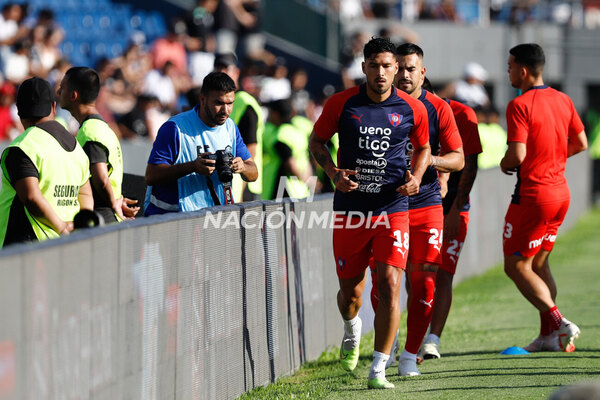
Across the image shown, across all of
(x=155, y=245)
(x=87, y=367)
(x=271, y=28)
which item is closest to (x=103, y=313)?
(x=87, y=367)

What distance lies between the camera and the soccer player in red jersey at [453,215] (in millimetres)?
8633

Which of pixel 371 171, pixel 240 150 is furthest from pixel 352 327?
pixel 240 150

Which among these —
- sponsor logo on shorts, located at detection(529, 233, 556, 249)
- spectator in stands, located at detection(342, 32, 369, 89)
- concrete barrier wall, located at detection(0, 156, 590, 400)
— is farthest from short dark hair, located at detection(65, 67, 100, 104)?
spectator in stands, located at detection(342, 32, 369, 89)

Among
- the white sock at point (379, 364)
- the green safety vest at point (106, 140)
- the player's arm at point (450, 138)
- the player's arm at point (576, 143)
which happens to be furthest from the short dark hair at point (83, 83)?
the player's arm at point (576, 143)

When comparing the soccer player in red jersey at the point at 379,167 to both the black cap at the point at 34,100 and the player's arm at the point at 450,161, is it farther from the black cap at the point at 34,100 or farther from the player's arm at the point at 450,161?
the black cap at the point at 34,100

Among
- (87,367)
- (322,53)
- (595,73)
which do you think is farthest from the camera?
(595,73)

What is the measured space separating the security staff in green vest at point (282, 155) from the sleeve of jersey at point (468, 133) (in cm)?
362

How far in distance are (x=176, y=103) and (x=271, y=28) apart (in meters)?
6.58

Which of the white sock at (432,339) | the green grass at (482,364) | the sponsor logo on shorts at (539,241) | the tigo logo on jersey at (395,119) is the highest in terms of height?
the tigo logo on jersey at (395,119)

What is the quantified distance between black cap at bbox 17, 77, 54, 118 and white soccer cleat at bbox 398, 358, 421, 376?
123 inches

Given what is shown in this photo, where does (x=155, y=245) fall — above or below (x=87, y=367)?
above

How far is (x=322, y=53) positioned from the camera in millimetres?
26562

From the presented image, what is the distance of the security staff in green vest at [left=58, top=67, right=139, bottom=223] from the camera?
755cm

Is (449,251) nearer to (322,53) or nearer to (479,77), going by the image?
(479,77)
